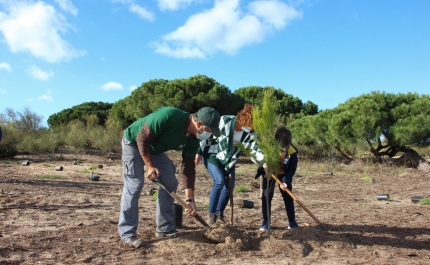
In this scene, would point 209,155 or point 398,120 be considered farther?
point 398,120

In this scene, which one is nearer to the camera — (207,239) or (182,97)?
(207,239)

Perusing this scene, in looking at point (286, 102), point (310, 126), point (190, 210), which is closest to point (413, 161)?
point (310, 126)

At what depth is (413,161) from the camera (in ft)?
49.1

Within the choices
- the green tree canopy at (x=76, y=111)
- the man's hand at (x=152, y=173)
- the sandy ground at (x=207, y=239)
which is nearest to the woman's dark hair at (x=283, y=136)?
the sandy ground at (x=207, y=239)

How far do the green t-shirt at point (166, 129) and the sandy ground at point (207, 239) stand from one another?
1.00 m

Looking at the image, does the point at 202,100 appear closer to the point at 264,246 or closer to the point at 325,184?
the point at 325,184

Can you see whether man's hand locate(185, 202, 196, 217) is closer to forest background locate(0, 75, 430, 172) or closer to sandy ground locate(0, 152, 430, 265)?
sandy ground locate(0, 152, 430, 265)

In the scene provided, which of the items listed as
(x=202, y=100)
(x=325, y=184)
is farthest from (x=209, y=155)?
(x=202, y=100)

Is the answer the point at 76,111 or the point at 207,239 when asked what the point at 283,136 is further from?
the point at 76,111

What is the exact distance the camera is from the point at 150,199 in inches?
285

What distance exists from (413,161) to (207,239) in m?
13.3

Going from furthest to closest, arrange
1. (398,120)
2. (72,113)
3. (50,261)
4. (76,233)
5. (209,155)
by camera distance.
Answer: (72,113), (398,120), (209,155), (76,233), (50,261)

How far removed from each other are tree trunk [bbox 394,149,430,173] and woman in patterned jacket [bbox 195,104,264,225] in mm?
12017

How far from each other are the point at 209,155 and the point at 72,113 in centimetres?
3816
